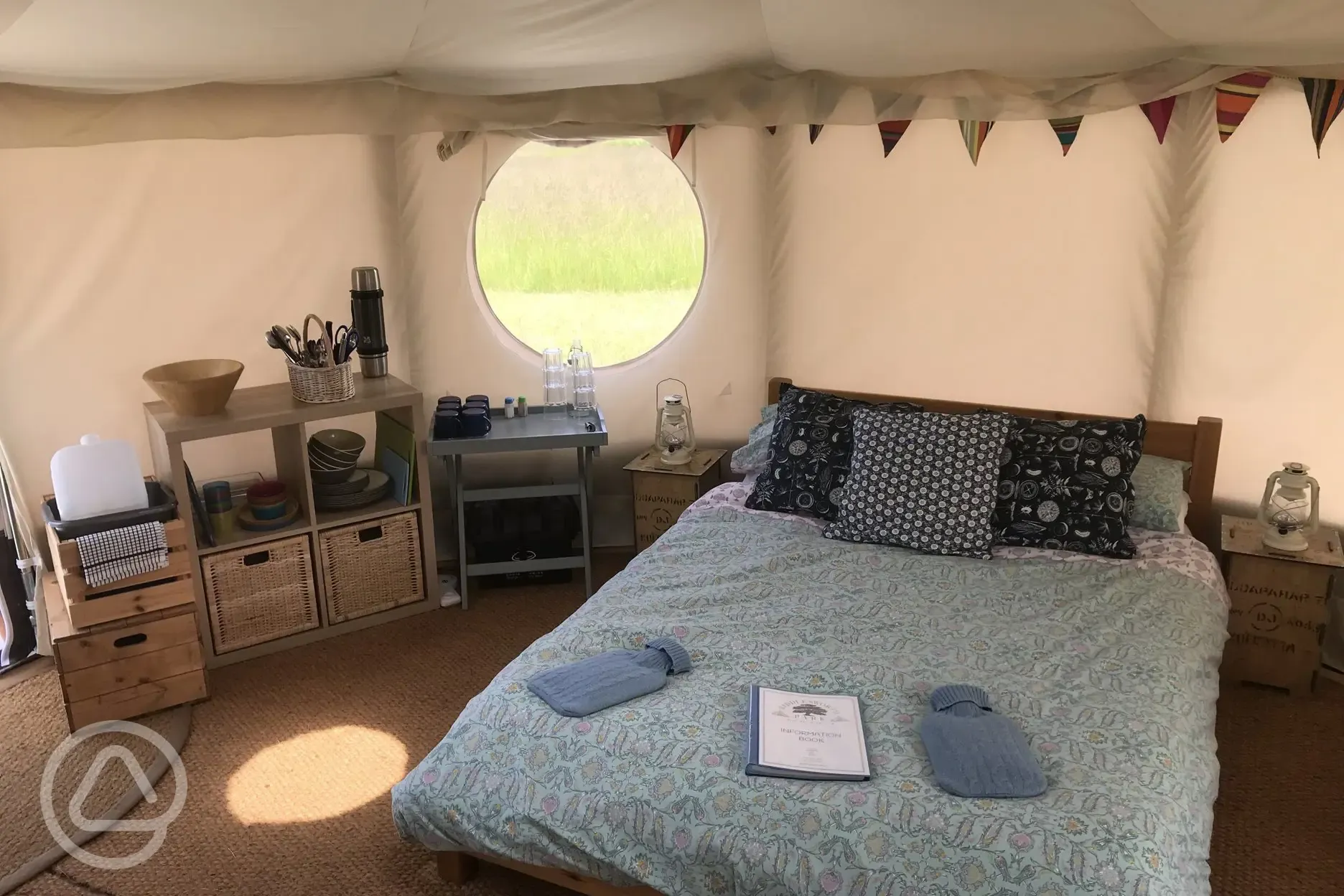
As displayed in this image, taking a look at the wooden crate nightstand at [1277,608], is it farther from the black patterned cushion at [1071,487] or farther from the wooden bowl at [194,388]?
the wooden bowl at [194,388]

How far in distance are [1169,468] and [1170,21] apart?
4.49 ft

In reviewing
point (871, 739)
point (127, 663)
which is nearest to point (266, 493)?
point (127, 663)

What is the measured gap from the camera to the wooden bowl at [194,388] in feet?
10.2

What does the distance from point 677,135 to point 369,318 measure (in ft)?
4.26

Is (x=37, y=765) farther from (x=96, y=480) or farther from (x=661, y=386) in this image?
(x=661, y=386)

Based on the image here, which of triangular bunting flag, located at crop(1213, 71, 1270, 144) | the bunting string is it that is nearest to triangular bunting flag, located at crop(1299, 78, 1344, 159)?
the bunting string

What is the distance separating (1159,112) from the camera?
3209 mm

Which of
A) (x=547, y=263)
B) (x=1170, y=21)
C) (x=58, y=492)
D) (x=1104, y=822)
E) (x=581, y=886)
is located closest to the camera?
(x=1104, y=822)

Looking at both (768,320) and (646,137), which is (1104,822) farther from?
(646,137)

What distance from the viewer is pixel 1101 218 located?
136 inches

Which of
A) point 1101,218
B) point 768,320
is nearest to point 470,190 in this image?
point 768,320

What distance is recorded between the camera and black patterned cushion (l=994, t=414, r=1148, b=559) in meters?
3.05

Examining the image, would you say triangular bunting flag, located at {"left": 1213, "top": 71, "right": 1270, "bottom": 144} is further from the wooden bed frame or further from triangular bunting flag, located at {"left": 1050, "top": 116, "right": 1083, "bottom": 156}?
the wooden bed frame

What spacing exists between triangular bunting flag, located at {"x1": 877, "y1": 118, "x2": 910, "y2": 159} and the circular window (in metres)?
0.76
